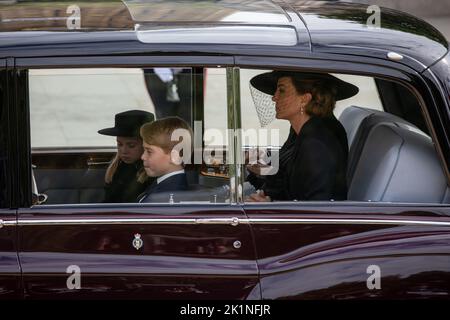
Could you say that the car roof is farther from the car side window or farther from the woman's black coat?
the woman's black coat

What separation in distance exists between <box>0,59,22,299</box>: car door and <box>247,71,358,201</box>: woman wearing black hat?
85cm

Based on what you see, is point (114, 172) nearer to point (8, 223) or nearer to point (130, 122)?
point (130, 122)

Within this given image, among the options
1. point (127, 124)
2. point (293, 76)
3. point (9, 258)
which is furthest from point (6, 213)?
point (293, 76)

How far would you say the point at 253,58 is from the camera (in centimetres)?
339

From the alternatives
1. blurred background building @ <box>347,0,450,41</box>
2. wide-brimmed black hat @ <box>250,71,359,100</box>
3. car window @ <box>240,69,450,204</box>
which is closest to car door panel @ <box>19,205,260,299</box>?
car window @ <box>240,69,450,204</box>

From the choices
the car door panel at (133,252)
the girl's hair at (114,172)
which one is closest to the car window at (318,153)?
the car door panel at (133,252)

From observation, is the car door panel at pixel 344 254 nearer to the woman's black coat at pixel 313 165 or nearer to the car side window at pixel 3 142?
the woman's black coat at pixel 313 165

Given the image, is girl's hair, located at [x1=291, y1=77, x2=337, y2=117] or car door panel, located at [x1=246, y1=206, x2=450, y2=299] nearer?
car door panel, located at [x1=246, y1=206, x2=450, y2=299]

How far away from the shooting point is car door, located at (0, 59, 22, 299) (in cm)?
333

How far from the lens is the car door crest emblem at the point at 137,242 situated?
3.37 meters
